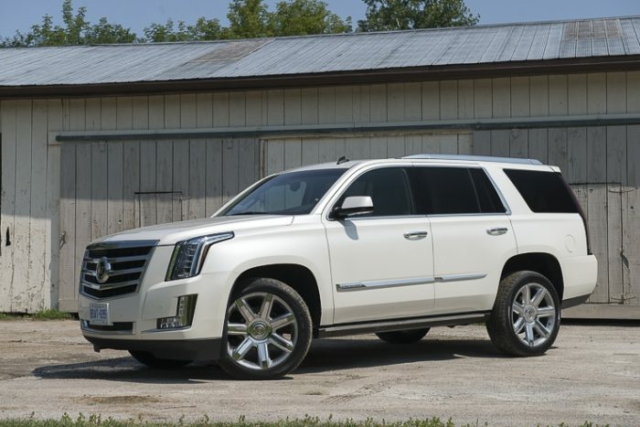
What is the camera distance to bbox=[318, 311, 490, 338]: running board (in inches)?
380

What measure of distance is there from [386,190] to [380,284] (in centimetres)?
93

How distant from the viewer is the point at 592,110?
14.8 metres

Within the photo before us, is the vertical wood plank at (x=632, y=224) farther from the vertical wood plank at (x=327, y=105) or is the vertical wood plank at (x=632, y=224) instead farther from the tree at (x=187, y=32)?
the tree at (x=187, y=32)

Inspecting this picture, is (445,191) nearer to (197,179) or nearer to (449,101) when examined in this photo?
(449,101)

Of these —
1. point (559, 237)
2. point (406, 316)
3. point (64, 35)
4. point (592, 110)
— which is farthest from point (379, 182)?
point (64, 35)

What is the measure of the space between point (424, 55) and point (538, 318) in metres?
6.33

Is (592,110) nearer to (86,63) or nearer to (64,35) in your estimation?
(86,63)

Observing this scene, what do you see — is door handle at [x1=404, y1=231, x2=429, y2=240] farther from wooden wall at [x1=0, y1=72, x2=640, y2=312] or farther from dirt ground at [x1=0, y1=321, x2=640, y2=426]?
wooden wall at [x1=0, y1=72, x2=640, y2=312]

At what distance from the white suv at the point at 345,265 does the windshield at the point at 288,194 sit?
2 cm

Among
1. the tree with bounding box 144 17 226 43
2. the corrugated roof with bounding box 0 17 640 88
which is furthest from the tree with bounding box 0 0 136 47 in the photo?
the corrugated roof with bounding box 0 17 640 88

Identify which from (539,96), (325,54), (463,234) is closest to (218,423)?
(463,234)

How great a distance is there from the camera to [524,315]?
10773 mm

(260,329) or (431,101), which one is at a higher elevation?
(431,101)

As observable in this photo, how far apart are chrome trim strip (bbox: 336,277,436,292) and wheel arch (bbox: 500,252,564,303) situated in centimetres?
112
